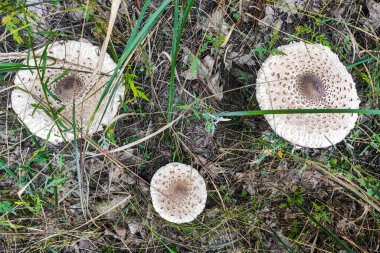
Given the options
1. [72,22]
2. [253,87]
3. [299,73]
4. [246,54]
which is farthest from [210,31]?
[72,22]

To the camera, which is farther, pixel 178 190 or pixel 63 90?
pixel 178 190

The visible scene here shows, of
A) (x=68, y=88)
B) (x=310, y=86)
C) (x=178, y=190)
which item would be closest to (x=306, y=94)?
(x=310, y=86)

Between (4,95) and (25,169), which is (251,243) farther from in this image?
(4,95)

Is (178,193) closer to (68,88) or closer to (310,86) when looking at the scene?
(68,88)

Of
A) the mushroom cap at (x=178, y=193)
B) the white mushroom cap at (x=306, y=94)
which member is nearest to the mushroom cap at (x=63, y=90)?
the mushroom cap at (x=178, y=193)

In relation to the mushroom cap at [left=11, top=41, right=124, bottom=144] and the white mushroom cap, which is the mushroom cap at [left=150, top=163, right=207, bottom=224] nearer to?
the mushroom cap at [left=11, top=41, right=124, bottom=144]

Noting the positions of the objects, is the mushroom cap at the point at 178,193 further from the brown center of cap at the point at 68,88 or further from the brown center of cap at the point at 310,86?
the brown center of cap at the point at 310,86
